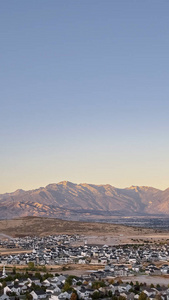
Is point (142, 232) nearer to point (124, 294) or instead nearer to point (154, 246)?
point (154, 246)

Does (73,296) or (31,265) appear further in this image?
(31,265)

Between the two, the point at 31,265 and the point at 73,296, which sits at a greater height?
the point at 31,265

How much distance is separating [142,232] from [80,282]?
12456 centimetres

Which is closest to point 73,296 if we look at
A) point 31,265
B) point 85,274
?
point 85,274

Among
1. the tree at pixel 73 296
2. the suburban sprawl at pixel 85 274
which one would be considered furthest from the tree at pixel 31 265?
the tree at pixel 73 296

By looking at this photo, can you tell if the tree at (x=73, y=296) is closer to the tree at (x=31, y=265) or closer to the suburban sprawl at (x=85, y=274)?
the suburban sprawl at (x=85, y=274)

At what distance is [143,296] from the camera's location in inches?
2021

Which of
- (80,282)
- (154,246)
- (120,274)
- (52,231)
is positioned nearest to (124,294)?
(80,282)

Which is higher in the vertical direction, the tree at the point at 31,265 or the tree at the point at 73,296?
the tree at the point at 31,265

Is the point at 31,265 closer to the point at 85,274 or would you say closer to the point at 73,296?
the point at 85,274

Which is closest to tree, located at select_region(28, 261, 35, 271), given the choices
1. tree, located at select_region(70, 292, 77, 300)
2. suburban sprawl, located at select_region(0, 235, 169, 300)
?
suburban sprawl, located at select_region(0, 235, 169, 300)

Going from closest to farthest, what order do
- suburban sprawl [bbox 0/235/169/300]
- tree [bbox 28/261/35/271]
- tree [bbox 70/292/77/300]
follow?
tree [bbox 70/292/77/300] → suburban sprawl [bbox 0/235/169/300] → tree [bbox 28/261/35/271]

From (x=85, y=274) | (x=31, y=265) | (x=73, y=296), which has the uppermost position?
(x=31, y=265)

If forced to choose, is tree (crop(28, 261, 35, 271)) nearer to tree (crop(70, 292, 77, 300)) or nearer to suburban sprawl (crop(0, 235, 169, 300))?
suburban sprawl (crop(0, 235, 169, 300))
